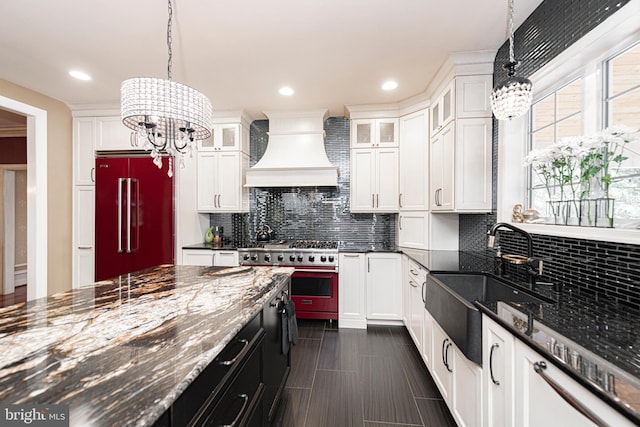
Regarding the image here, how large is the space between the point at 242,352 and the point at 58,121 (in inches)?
162

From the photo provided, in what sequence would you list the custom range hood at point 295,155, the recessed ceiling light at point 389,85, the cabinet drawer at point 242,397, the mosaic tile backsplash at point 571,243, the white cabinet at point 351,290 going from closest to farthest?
the cabinet drawer at point 242,397
the mosaic tile backsplash at point 571,243
the recessed ceiling light at point 389,85
the white cabinet at point 351,290
the custom range hood at point 295,155

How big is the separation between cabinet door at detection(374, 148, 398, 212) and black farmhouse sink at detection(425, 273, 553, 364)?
1.58 meters

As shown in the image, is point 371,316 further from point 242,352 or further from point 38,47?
point 38,47

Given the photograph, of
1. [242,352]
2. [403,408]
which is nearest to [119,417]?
[242,352]

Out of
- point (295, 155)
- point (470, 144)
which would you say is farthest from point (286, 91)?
point (470, 144)

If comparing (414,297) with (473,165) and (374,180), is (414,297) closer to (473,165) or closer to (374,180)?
(473,165)

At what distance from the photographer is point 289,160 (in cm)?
361

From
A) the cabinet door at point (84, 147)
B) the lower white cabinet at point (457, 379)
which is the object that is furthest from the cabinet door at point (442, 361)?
the cabinet door at point (84, 147)

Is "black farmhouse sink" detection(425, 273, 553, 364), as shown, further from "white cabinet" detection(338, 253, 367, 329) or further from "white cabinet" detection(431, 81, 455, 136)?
"white cabinet" detection(431, 81, 455, 136)

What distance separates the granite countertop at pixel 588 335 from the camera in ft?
2.16

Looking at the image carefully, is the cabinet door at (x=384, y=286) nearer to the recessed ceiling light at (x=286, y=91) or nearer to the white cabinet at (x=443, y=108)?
the white cabinet at (x=443, y=108)

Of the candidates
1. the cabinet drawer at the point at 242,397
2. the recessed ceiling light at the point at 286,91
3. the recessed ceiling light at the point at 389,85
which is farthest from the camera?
the recessed ceiling light at the point at 286,91

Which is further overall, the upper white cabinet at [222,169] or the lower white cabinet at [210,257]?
the upper white cabinet at [222,169]

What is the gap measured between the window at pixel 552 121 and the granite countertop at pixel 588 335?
812mm
